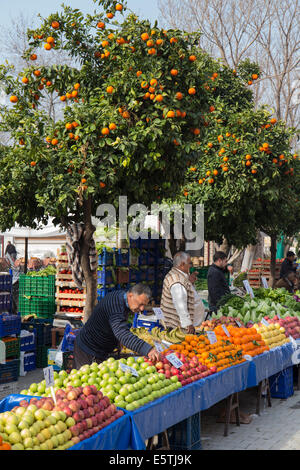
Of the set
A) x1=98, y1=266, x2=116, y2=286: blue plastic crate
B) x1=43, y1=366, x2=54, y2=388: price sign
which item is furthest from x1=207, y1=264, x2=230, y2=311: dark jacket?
x1=43, y1=366, x2=54, y2=388: price sign

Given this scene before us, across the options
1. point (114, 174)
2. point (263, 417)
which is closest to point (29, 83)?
point (114, 174)

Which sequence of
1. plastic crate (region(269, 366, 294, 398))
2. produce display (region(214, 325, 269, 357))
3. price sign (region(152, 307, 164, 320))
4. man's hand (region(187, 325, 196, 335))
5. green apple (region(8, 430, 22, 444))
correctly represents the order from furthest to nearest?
plastic crate (region(269, 366, 294, 398)), man's hand (region(187, 325, 196, 335)), price sign (region(152, 307, 164, 320)), produce display (region(214, 325, 269, 357)), green apple (region(8, 430, 22, 444))

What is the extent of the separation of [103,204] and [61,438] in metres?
5.55

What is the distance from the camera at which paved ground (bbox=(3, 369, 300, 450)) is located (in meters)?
6.02

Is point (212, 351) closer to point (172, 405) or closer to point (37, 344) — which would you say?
point (172, 405)

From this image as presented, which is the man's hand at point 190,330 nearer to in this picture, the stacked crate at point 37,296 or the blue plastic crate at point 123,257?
the blue plastic crate at point 123,257

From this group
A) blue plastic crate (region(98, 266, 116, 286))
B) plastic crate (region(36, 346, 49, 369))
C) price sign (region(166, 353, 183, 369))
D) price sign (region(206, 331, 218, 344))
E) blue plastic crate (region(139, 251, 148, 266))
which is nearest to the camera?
price sign (region(166, 353, 183, 369))

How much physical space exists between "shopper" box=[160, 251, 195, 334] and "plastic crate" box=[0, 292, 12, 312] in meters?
3.26

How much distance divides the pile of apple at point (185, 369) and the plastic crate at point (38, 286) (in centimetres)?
566

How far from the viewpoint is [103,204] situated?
8773 millimetres

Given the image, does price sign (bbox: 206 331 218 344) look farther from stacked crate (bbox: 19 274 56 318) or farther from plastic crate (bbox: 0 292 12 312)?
stacked crate (bbox: 19 274 56 318)

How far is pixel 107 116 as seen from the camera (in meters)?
7.44

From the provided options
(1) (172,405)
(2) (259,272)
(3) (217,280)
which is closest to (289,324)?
(3) (217,280)

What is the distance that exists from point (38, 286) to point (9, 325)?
2399 mm
